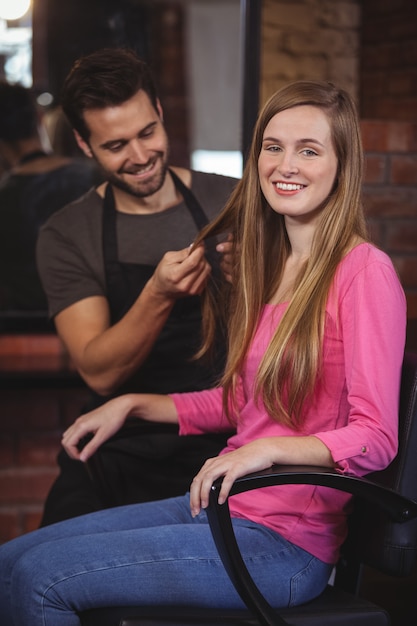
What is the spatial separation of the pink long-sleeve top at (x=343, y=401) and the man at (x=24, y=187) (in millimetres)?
921

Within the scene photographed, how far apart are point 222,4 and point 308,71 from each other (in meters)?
0.54

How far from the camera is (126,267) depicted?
2057 mm

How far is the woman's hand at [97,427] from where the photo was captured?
1.75 m

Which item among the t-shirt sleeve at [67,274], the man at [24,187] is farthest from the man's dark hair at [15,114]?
the t-shirt sleeve at [67,274]

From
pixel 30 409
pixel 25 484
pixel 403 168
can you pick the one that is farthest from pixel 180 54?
pixel 25 484

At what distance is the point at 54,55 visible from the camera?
228cm

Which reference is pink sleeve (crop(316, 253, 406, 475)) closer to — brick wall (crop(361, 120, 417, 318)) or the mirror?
the mirror

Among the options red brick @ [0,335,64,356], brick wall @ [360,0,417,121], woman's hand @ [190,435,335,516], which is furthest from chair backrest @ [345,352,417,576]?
brick wall @ [360,0,417,121]

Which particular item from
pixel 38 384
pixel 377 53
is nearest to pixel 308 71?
pixel 377 53

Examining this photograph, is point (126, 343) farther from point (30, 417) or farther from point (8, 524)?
point (8, 524)

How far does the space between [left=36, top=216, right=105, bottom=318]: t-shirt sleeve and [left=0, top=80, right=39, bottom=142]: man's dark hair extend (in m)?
0.41

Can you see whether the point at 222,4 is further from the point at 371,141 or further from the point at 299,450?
the point at 299,450

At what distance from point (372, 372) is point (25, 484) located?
5.39 feet

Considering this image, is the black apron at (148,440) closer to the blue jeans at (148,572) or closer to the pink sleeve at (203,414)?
the pink sleeve at (203,414)
